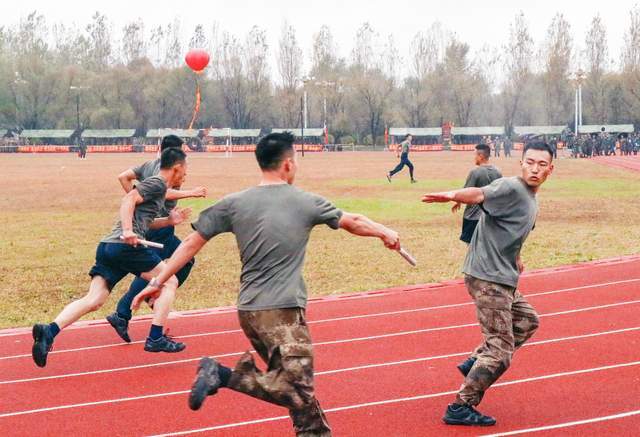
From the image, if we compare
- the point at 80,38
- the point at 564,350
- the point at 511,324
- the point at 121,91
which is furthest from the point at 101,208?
the point at 80,38

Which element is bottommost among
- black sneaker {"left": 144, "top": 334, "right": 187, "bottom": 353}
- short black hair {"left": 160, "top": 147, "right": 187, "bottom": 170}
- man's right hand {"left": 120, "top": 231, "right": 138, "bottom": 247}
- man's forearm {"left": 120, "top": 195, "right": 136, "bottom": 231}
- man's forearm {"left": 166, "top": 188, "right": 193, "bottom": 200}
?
black sneaker {"left": 144, "top": 334, "right": 187, "bottom": 353}

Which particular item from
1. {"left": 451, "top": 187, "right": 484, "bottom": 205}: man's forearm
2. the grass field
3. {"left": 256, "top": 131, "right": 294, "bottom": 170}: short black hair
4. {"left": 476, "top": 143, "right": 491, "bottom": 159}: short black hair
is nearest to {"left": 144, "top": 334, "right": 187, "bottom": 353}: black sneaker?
the grass field

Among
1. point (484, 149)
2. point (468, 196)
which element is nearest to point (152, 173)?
point (468, 196)

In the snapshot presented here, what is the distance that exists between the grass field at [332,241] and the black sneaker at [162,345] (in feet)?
7.16

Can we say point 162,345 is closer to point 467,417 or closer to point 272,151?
point 467,417

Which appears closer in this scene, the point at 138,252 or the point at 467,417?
the point at 467,417

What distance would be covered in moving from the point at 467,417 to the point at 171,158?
131 inches

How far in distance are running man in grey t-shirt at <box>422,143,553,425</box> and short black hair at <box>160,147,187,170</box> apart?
2709 millimetres

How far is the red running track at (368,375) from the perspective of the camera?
5.89m

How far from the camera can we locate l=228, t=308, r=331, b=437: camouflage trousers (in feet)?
15.3

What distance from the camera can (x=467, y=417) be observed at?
18.6ft

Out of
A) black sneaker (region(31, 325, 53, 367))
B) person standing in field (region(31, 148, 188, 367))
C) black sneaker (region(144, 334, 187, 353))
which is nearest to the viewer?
black sneaker (region(31, 325, 53, 367))

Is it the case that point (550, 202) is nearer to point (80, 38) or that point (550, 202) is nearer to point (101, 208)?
point (101, 208)

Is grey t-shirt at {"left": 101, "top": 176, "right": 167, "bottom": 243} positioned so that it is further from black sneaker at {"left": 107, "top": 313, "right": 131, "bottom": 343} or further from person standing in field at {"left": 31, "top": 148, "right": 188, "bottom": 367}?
black sneaker at {"left": 107, "top": 313, "right": 131, "bottom": 343}
